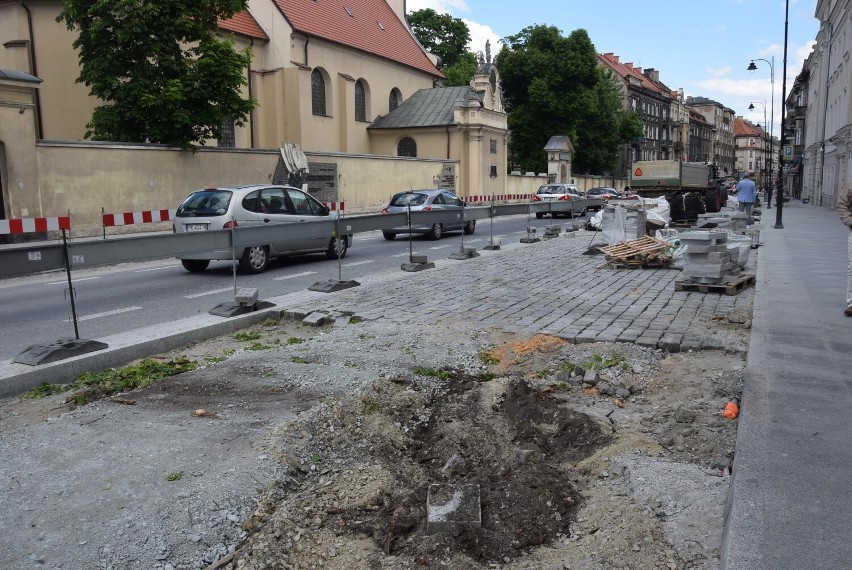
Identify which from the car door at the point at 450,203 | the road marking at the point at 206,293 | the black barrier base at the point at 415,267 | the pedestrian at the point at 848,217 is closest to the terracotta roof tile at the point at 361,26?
the car door at the point at 450,203

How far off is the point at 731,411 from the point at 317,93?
36092mm

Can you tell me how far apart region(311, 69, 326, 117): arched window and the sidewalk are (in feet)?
106

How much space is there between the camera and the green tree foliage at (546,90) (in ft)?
199

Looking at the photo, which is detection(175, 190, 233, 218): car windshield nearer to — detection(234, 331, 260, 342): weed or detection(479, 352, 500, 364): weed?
detection(234, 331, 260, 342): weed

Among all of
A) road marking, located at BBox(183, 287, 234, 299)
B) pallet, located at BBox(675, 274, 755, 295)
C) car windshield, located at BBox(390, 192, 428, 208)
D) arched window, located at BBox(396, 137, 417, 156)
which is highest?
arched window, located at BBox(396, 137, 417, 156)

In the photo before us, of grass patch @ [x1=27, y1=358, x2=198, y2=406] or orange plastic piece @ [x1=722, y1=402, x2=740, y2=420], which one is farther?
grass patch @ [x1=27, y1=358, x2=198, y2=406]

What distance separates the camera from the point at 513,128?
2478 inches

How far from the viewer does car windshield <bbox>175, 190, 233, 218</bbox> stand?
45.8 feet

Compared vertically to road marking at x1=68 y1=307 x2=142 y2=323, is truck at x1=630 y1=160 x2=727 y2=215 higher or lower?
higher

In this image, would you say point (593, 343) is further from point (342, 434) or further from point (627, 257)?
point (627, 257)

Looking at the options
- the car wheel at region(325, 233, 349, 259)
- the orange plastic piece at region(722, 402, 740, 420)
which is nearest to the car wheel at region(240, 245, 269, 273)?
the car wheel at region(325, 233, 349, 259)

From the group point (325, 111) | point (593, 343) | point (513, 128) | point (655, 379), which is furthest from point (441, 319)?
point (513, 128)

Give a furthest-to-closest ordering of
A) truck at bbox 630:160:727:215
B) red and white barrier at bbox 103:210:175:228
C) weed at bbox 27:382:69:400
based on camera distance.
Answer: truck at bbox 630:160:727:215
red and white barrier at bbox 103:210:175:228
weed at bbox 27:382:69:400

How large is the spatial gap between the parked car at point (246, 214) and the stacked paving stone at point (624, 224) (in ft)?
21.1
